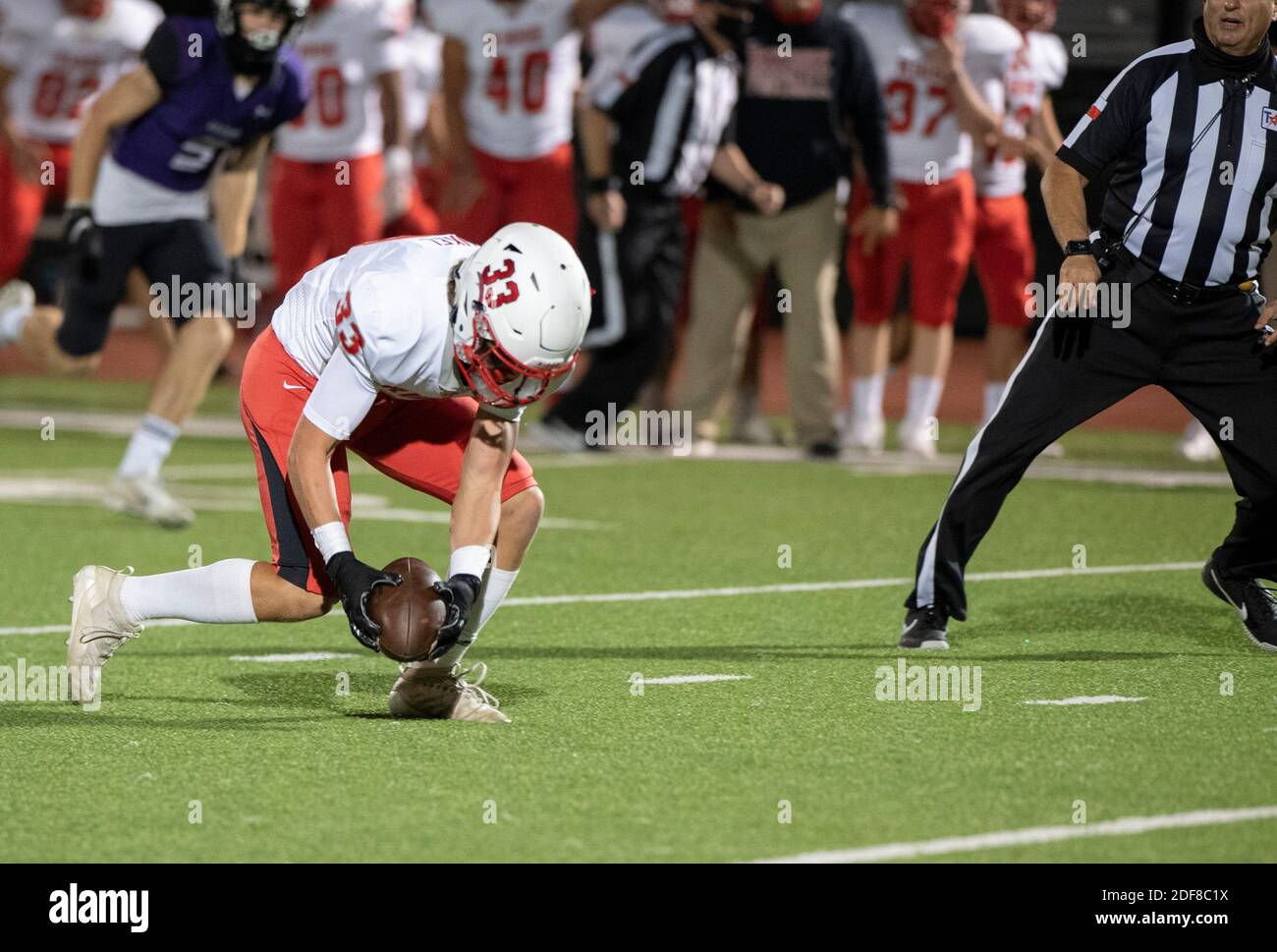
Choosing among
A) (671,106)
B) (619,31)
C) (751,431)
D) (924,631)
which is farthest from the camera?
(751,431)

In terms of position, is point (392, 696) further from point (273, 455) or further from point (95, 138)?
point (95, 138)

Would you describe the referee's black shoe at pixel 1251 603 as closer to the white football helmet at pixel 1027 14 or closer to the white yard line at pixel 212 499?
the white yard line at pixel 212 499

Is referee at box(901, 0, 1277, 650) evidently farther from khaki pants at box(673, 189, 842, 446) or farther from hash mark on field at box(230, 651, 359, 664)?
khaki pants at box(673, 189, 842, 446)

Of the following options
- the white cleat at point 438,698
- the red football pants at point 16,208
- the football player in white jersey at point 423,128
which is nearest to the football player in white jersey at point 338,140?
the football player in white jersey at point 423,128

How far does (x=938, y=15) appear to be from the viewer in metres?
11.8

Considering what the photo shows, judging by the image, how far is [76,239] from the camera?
9.05 meters

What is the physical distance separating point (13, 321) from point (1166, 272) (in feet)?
19.4

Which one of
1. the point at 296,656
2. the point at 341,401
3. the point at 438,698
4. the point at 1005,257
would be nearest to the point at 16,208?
the point at 1005,257

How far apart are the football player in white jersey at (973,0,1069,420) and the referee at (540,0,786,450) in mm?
1275

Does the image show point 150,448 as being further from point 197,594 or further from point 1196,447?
point 1196,447

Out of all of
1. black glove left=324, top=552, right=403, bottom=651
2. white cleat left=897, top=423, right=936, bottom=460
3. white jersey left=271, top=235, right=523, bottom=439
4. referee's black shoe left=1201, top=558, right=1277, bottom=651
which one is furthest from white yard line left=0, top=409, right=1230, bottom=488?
black glove left=324, top=552, right=403, bottom=651

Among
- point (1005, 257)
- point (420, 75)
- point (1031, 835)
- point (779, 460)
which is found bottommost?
point (1031, 835)

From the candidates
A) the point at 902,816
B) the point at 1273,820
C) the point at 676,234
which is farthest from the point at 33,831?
the point at 676,234

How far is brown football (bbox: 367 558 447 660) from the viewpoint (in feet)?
16.6
